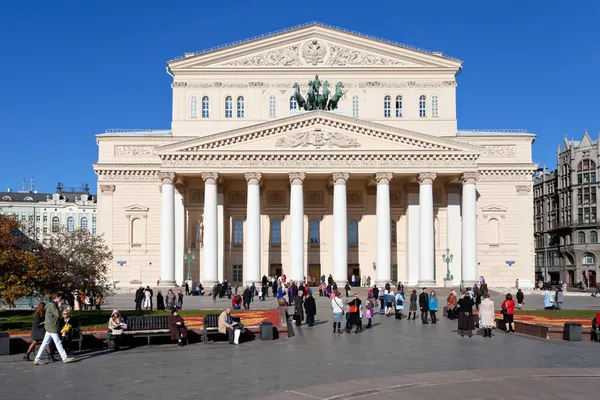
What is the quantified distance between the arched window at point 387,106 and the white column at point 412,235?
26.6 ft

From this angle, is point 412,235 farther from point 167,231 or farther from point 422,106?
point 167,231

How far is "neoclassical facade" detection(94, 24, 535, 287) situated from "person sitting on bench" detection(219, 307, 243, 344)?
34858 millimetres

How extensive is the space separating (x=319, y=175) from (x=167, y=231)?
43.9ft

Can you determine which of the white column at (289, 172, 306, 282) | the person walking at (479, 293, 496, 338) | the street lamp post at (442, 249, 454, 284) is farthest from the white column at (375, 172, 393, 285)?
the person walking at (479, 293, 496, 338)

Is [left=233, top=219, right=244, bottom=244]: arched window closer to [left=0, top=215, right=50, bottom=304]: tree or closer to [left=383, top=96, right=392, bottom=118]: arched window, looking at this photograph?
[left=383, top=96, right=392, bottom=118]: arched window

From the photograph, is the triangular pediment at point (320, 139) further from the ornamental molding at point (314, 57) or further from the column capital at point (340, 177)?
the ornamental molding at point (314, 57)

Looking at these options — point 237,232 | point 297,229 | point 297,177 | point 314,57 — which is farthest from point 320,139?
point 237,232

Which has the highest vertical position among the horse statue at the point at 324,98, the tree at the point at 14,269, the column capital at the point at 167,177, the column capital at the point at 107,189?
the horse statue at the point at 324,98

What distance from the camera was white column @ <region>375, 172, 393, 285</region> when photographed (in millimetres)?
58594

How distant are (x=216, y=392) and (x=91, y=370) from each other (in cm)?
460

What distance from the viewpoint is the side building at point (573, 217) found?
316ft

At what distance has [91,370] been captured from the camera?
57.2 feet

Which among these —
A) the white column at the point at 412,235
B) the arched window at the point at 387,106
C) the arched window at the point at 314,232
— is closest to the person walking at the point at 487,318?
the white column at the point at 412,235

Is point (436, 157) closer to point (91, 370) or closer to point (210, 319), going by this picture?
point (210, 319)
